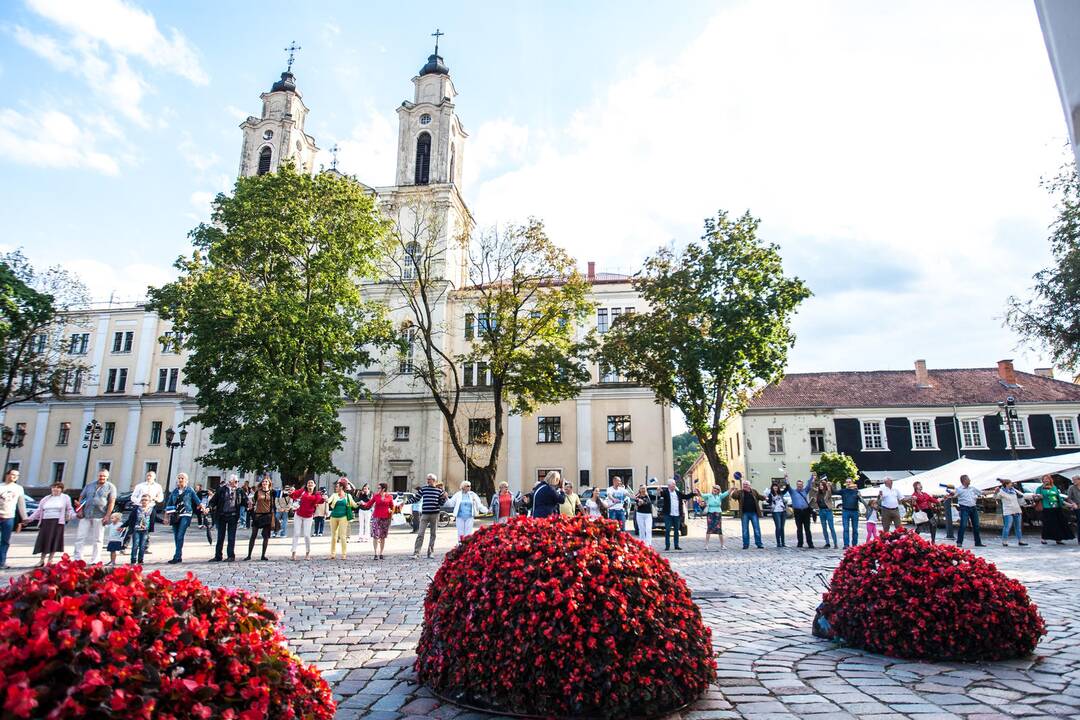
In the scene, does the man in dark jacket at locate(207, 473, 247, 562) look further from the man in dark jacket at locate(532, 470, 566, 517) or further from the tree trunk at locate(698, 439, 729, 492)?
the tree trunk at locate(698, 439, 729, 492)

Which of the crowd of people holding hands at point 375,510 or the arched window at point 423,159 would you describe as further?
the arched window at point 423,159

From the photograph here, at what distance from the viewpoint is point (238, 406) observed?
27.7 meters

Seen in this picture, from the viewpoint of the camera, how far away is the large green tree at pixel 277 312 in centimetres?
2678

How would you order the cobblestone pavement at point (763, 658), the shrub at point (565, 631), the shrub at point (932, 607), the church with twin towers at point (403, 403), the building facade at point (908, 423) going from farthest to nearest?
the building facade at point (908, 423)
the church with twin towers at point (403, 403)
the shrub at point (932, 607)
the cobblestone pavement at point (763, 658)
the shrub at point (565, 631)

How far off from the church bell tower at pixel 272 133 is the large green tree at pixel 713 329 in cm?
2924

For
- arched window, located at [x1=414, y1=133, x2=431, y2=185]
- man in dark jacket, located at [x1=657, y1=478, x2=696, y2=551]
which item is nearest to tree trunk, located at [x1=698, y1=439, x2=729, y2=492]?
man in dark jacket, located at [x1=657, y1=478, x2=696, y2=551]

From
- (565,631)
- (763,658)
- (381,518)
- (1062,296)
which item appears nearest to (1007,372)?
(1062,296)

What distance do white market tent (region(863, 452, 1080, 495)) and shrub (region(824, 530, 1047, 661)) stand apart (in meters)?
16.4

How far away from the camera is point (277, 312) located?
26.9 m

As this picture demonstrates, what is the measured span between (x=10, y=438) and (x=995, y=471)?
60.8 metres

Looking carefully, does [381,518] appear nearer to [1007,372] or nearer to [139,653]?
[139,653]

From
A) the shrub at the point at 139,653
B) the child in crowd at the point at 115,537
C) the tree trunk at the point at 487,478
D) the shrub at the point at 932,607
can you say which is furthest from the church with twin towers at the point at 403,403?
the shrub at the point at 139,653

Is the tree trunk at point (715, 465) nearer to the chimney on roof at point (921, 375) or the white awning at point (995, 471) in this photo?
the white awning at point (995, 471)

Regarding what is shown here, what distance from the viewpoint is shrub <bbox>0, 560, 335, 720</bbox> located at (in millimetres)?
2352
